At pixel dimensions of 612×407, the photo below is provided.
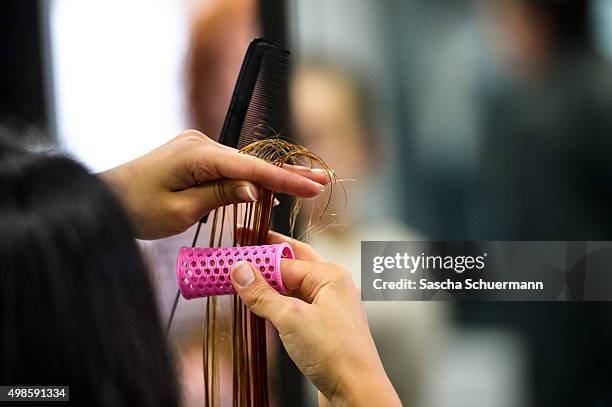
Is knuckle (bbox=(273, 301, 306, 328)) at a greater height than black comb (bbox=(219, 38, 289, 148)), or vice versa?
black comb (bbox=(219, 38, 289, 148))

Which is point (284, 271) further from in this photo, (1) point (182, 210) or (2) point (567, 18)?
(2) point (567, 18)

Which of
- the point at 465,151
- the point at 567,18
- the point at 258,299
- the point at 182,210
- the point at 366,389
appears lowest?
the point at 366,389

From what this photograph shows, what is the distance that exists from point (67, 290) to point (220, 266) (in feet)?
1.55

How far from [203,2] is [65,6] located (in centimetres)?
34

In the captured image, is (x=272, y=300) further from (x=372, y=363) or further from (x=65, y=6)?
(x=65, y=6)

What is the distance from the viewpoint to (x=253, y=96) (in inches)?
50.9

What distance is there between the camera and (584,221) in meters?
1.60

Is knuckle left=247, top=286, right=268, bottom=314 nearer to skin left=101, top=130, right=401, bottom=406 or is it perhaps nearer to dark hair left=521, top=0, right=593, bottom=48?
skin left=101, top=130, right=401, bottom=406

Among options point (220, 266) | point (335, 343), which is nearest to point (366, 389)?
point (335, 343)

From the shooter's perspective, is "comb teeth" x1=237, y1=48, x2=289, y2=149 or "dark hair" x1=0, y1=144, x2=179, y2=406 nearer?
"dark hair" x1=0, y1=144, x2=179, y2=406

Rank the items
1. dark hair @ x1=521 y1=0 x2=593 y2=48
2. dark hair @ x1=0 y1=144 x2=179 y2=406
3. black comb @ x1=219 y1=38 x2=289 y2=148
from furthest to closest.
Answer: dark hair @ x1=521 y1=0 x2=593 y2=48, black comb @ x1=219 y1=38 x2=289 y2=148, dark hair @ x1=0 y1=144 x2=179 y2=406

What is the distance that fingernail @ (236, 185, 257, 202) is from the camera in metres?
1.02

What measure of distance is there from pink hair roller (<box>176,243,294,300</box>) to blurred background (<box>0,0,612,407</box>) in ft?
2.04

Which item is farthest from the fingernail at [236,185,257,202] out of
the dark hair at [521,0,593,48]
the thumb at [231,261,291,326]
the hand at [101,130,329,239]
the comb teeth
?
the dark hair at [521,0,593,48]
